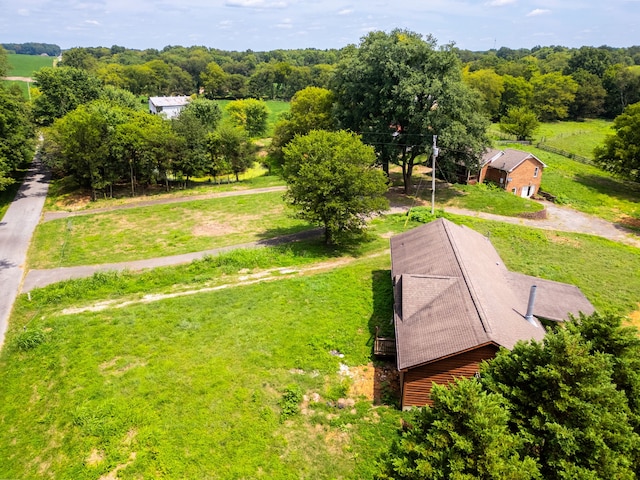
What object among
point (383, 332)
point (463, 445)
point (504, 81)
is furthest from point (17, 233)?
point (504, 81)

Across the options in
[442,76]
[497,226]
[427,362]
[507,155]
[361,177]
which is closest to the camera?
[427,362]

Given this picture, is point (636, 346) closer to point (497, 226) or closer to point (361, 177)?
point (361, 177)

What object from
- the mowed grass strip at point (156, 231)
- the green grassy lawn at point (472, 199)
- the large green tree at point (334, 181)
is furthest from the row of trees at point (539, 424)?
the green grassy lawn at point (472, 199)

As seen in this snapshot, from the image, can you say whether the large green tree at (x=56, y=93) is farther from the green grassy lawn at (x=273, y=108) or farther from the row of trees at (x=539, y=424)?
the row of trees at (x=539, y=424)

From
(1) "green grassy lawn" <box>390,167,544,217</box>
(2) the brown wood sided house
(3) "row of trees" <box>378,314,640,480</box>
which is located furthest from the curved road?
(3) "row of trees" <box>378,314,640,480</box>

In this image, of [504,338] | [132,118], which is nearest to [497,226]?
[504,338]

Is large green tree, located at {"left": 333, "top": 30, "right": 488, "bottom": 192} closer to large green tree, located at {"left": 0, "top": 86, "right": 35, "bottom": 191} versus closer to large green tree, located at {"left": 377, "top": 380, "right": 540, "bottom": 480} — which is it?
large green tree, located at {"left": 377, "top": 380, "right": 540, "bottom": 480}

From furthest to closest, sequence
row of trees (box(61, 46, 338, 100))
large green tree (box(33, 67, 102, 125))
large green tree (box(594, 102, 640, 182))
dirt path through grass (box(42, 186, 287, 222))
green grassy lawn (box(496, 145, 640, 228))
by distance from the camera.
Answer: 1. row of trees (box(61, 46, 338, 100))
2. large green tree (box(33, 67, 102, 125))
3. large green tree (box(594, 102, 640, 182))
4. green grassy lawn (box(496, 145, 640, 228))
5. dirt path through grass (box(42, 186, 287, 222))

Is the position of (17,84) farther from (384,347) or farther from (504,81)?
(504,81)
